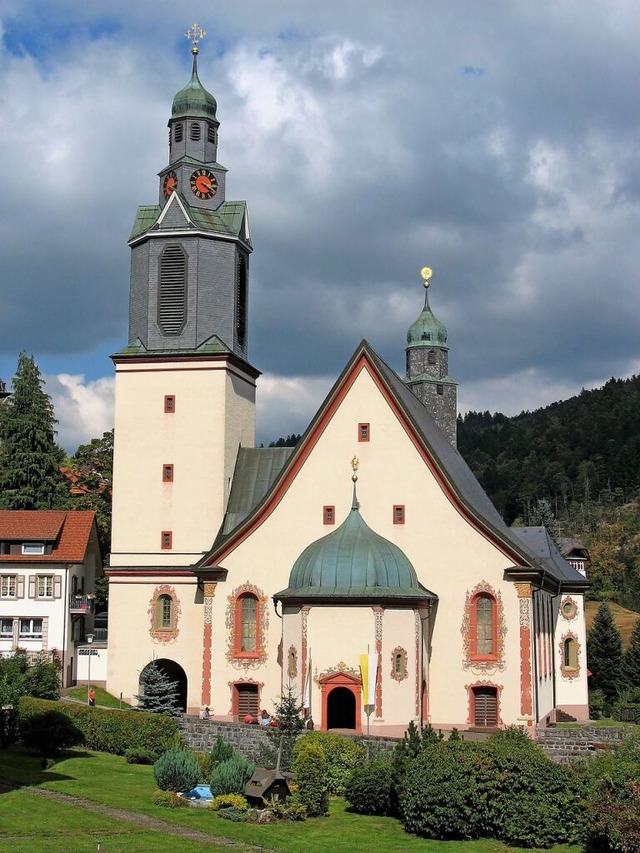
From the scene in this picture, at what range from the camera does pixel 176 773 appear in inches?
1305

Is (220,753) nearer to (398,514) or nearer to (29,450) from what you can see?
(398,514)

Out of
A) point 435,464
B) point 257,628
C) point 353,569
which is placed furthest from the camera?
point 257,628

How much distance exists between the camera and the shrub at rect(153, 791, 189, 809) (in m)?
31.7

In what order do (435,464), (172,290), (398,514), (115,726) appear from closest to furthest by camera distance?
(115,726) → (435,464) → (398,514) → (172,290)

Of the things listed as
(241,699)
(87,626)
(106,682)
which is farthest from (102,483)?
(241,699)

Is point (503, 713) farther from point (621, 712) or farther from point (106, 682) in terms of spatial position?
point (621, 712)

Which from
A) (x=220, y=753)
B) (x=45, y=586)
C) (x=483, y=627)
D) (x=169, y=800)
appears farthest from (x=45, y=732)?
(x=45, y=586)

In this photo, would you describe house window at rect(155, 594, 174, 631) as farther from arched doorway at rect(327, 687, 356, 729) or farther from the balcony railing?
arched doorway at rect(327, 687, 356, 729)

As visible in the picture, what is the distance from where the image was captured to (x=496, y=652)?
45938mm

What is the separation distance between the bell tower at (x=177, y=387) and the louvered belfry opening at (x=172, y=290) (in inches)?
1.7

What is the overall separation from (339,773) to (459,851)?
7.21 metres

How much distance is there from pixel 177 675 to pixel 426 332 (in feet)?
79.5

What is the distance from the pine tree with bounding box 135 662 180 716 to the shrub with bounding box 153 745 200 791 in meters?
14.4

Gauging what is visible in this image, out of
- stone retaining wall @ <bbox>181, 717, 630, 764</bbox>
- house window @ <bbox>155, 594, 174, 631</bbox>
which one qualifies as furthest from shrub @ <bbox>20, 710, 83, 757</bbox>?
house window @ <bbox>155, 594, 174, 631</bbox>
